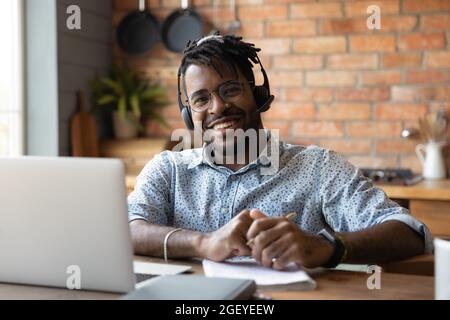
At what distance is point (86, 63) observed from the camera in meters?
3.49

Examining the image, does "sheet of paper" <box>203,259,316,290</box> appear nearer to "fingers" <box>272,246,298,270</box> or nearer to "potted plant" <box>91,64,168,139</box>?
"fingers" <box>272,246,298,270</box>

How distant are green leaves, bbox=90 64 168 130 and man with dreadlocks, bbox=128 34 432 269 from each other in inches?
57.8

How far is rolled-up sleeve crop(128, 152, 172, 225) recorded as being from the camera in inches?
74.0

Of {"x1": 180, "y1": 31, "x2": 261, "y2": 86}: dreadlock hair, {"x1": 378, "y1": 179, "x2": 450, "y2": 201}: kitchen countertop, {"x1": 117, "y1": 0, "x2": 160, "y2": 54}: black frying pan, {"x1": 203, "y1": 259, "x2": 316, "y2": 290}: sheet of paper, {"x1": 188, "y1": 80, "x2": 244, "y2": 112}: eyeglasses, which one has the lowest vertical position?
{"x1": 203, "y1": 259, "x2": 316, "y2": 290}: sheet of paper

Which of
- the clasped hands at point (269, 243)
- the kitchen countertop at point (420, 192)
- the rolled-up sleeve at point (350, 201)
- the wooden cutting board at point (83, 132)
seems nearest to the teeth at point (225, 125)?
the rolled-up sleeve at point (350, 201)

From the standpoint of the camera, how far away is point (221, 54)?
6.54 feet

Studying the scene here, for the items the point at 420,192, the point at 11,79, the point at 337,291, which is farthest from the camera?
the point at 11,79

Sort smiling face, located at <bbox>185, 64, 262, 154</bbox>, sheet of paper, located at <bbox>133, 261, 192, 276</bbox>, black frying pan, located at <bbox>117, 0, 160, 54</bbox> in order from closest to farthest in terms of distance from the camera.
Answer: sheet of paper, located at <bbox>133, 261, 192, 276</bbox>, smiling face, located at <bbox>185, 64, 262, 154</bbox>, black frying pan, located at <bbox>117, 0, 160, 54</bbox>

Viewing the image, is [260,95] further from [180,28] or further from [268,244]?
[180,28]

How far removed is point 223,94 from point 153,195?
0.35 m

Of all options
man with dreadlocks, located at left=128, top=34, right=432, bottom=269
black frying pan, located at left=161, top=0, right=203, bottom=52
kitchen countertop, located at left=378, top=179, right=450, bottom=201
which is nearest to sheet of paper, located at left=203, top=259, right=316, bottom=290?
man with dreadlocks, located at left=128, top=34, right=432, bottom=269

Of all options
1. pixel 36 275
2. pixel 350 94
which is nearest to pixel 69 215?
pixel 36 275

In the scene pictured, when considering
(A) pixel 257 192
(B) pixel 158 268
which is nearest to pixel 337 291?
(B) pixel 158 268

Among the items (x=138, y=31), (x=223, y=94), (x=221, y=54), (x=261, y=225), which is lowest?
(x=261, y=225)
